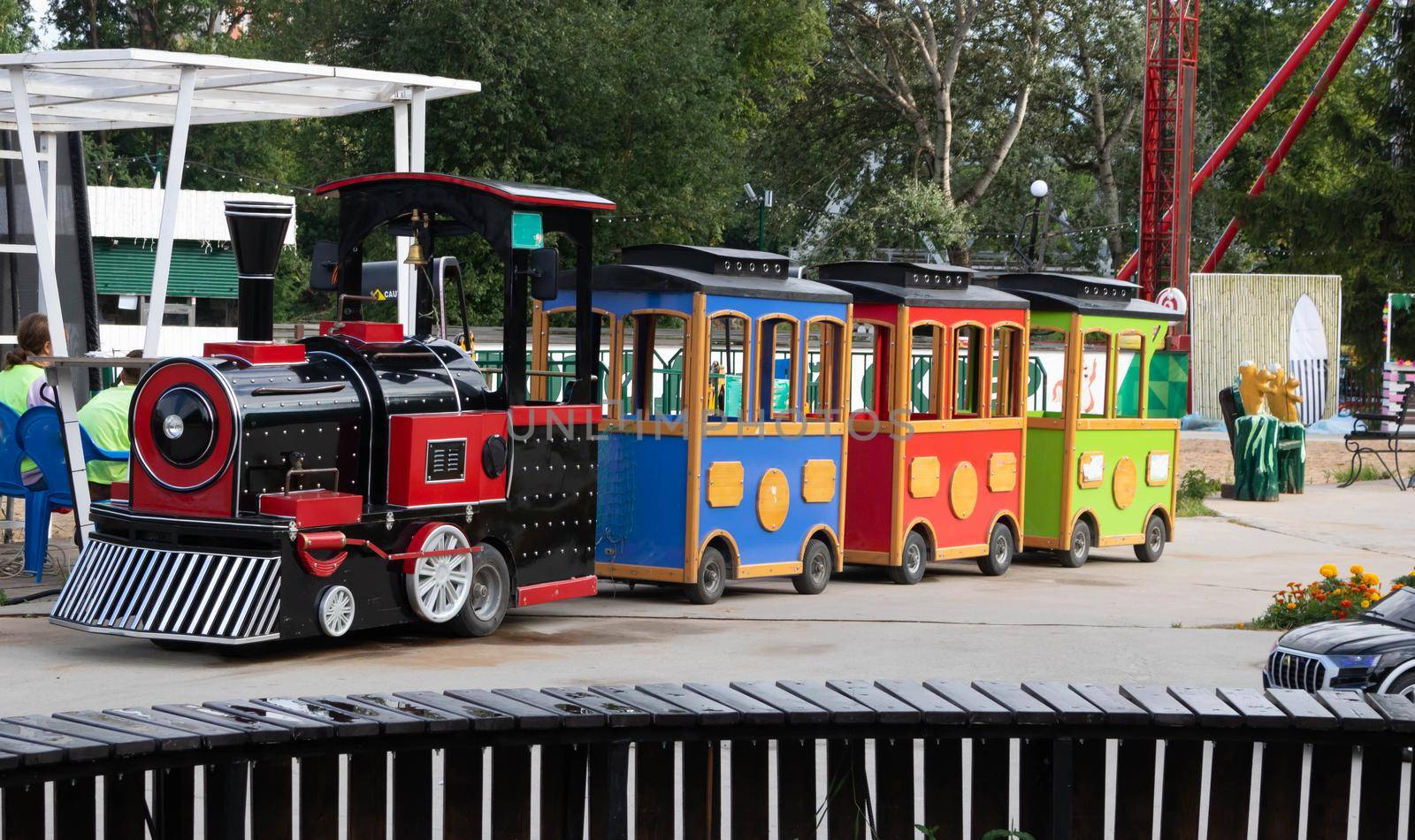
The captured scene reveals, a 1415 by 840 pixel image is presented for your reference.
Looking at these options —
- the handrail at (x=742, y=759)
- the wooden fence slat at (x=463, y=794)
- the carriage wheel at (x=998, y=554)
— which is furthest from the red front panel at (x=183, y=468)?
Result: the carriage wheel at (x=998, y=554)

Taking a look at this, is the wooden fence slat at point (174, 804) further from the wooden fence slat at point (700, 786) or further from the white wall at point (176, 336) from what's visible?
the white wall at point (176, 336)

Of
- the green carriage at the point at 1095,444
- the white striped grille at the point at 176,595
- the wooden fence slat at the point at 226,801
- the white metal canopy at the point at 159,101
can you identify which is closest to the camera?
the wooden fence slat at the point at 226,801

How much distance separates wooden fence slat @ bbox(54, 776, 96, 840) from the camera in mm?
3926

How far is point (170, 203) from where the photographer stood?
11352 mm

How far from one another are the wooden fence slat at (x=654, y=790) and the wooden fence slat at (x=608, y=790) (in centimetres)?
8

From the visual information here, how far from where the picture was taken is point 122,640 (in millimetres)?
9828

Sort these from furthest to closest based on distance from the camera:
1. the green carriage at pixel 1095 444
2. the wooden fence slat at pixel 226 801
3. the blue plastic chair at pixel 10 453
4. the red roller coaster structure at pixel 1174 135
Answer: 1. the red roller coaster structure at pixel 1174 135
2. the green carriage at pixel 1095 444
3. the blue plastic chair at pixel 10 453
4. the wooden fence slat at pixel 226 801

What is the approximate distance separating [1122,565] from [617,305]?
5.77 meters

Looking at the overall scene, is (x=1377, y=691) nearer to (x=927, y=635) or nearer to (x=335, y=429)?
(x=927, y=635)

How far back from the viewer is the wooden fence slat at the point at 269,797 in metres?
4.14

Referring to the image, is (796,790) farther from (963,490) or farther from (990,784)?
(963,490)

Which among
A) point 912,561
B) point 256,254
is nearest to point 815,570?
point 912,561

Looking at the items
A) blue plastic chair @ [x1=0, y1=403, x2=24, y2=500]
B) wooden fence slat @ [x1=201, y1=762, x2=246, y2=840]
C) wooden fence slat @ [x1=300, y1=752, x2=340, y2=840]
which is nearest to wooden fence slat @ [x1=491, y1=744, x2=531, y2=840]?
wooden fence slat @ [x1=300, y1=752, x2=340, y2=840]

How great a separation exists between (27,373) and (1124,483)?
349 inches
